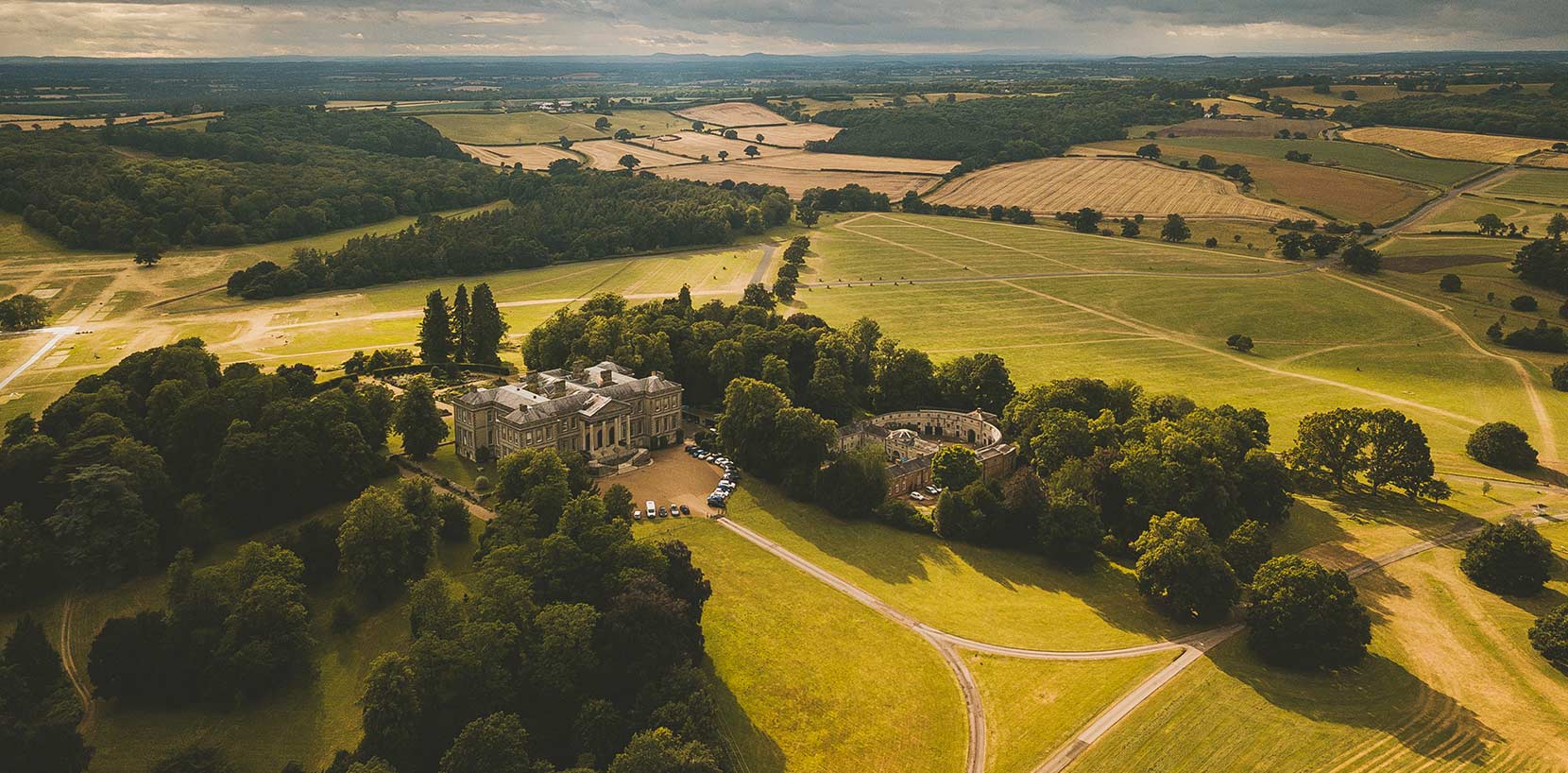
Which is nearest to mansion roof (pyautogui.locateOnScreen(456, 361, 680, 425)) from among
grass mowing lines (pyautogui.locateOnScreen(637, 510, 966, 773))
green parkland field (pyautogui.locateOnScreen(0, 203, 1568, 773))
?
green parkland field (pyautogui.locateOnScreen(0, 203, 1568, 773))

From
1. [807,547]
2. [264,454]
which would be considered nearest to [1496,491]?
[807,547]

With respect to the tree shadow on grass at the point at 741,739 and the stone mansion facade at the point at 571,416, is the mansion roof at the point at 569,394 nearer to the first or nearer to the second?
the stone mansion facade at the point at 571,416

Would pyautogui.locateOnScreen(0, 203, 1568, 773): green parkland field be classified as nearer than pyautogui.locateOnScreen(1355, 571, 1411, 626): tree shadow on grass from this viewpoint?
Yes

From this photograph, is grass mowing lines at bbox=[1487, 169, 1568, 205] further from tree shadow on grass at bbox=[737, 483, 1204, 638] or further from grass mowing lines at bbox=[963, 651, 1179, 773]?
grass mowing lines at bbox=[963, 651, 1179, 773]

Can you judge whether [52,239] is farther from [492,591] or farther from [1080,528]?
[1080,528]

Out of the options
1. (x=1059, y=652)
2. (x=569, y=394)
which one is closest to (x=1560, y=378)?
(x=1059, y=652)
